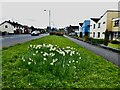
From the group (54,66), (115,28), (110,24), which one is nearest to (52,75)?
(54,66)

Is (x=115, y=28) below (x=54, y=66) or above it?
above

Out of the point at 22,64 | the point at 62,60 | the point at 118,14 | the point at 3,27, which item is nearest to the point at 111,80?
the point at 62,60

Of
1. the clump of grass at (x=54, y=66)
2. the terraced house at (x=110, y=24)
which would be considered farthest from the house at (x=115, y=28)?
the clump of grass at (x=54, y=66)

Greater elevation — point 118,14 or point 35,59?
point 118,14

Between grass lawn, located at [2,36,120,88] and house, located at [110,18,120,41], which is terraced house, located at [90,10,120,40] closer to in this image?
house, located at [110,18,120,41]

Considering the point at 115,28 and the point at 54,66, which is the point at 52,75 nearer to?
the point at 54,66

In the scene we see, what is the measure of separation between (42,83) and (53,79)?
1.80 ft

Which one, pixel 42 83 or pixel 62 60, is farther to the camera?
pixel 62 60

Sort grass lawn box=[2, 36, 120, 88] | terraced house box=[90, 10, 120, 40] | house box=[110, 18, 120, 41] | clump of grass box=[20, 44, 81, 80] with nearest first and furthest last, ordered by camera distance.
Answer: grass lawn box=[2, 36, 120, 88] < clump of grass box=[20, 44, 81, 80] < house box=[110, 18, 120, 41] < terraced house box=[90, 10, 120, 40]

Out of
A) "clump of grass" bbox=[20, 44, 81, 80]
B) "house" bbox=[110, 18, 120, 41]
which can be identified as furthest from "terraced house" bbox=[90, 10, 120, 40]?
"clump of grass" bbox=[20, 44, 81, 80]

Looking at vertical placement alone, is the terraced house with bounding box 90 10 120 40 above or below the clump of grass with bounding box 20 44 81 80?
above

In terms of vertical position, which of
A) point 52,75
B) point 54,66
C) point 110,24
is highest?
point 110,24

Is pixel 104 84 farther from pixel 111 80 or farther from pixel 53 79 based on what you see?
pixel 53 79

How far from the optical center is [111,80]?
6.45m
